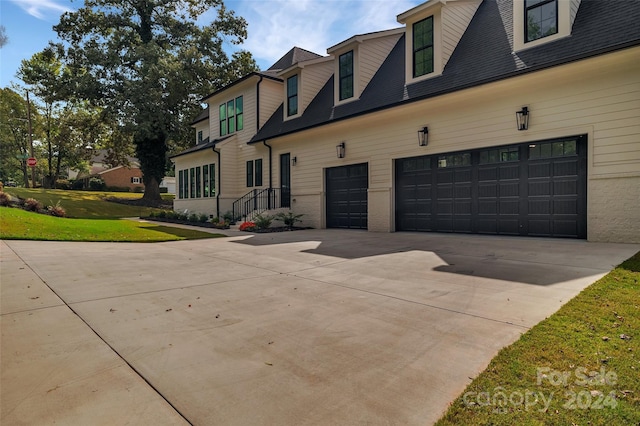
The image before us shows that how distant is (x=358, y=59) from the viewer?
514 inches

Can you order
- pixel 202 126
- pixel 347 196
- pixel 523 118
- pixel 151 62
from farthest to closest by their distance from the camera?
pixel 202 126 → pixel 151 62 → pixel 347 196 → pixel 523 118

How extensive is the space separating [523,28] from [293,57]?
41.1 feet

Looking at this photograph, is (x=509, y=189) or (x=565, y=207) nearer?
(x=565, y=207)

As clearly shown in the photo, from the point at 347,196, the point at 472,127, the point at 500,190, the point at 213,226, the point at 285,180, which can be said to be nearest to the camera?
the point at 500,190

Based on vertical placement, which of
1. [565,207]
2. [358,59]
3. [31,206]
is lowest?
[565,207]

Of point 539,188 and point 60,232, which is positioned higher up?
point 539,188

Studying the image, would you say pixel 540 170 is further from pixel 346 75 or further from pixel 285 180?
pixel 285 180

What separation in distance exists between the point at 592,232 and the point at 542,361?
719cm

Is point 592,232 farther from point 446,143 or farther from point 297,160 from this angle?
point 297,160

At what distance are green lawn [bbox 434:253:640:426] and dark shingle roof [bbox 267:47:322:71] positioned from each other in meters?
18.4

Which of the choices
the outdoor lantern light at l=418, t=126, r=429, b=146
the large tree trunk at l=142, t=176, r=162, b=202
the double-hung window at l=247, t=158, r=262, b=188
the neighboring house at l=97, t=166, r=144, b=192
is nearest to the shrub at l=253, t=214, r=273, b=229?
the double-hung window at l=247, t=158, r=262, b=188

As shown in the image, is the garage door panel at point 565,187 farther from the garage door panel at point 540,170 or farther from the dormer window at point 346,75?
the dormer window at point 346,75

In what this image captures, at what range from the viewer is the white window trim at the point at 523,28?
8.34 metres

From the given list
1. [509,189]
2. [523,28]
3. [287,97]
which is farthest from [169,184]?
[523,28]
